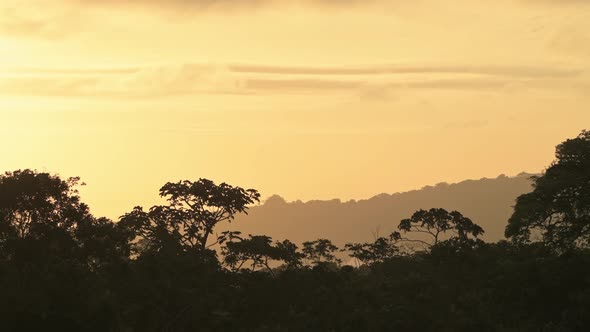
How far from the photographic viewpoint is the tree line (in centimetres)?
4656

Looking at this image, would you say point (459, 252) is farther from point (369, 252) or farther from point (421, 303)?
point (369, 252)

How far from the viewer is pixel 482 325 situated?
6431 centimetres

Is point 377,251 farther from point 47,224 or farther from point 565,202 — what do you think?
point 47,224

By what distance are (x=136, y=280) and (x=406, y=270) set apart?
42494 millimetres

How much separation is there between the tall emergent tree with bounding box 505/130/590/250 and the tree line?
0.07 metres

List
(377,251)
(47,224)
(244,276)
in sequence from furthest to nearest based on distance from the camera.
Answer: (377,251), (244,276), (47,224)

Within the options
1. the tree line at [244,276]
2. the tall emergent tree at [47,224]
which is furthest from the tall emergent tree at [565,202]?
the tall emergent tree at [47,224]

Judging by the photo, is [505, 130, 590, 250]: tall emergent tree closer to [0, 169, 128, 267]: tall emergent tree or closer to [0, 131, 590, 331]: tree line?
[0, 131, 590, 331]: tree line

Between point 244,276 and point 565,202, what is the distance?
2854cm

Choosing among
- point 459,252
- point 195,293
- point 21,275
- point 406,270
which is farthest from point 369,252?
point 21,275

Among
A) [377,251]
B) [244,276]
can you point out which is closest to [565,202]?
[244,276]

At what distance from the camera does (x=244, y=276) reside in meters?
68.8

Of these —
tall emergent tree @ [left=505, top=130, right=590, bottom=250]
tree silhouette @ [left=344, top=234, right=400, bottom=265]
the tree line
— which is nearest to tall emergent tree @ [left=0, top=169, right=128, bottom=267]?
the tree line

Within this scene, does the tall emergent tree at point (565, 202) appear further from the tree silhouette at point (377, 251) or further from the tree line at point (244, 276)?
the tree silhouette at point (377, 251)
